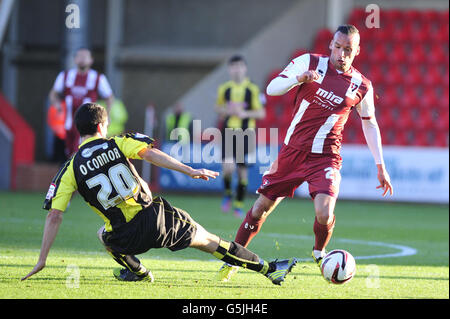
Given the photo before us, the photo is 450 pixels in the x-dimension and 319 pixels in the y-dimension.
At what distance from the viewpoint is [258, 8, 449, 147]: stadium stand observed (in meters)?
16.3

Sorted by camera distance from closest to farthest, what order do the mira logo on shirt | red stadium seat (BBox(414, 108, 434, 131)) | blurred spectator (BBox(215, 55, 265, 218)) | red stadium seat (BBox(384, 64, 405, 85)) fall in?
the mira logo on shirt < blurred spectator (BBox(215, 55, 265, 218)) < red stadium seat (BBox(414, 108, 434, 131)) < red stadium seat (BBox(384, 64, 405, 85))

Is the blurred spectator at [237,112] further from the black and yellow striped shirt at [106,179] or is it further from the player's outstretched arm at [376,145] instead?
the black and yellow striped shirt at [106,179]

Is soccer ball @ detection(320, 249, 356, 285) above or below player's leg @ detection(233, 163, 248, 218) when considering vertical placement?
above

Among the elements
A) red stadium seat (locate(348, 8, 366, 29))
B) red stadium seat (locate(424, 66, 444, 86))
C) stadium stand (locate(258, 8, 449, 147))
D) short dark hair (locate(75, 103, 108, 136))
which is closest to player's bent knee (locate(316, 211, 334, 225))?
short dark hair (locate(75, 103, 108, 136))

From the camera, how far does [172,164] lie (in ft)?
15.6

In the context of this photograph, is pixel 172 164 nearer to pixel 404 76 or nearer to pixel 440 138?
pixel 440 138

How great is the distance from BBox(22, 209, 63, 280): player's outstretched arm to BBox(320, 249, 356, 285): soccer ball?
1.82 m

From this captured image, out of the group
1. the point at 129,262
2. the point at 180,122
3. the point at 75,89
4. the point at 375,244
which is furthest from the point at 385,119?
the point at 129,262

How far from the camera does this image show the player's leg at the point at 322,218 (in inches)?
219

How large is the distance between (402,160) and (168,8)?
8.05 meters

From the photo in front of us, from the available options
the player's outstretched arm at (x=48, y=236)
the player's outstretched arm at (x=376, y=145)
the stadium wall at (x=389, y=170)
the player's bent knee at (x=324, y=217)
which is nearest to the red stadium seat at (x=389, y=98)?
the stadium wall at (x=389, y=170)

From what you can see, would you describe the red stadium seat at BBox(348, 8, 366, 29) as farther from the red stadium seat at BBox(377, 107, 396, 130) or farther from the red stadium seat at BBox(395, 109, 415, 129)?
the red stadium seat at BBox(395, 109, 415, 129)

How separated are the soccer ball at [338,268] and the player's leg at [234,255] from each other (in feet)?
0.83
